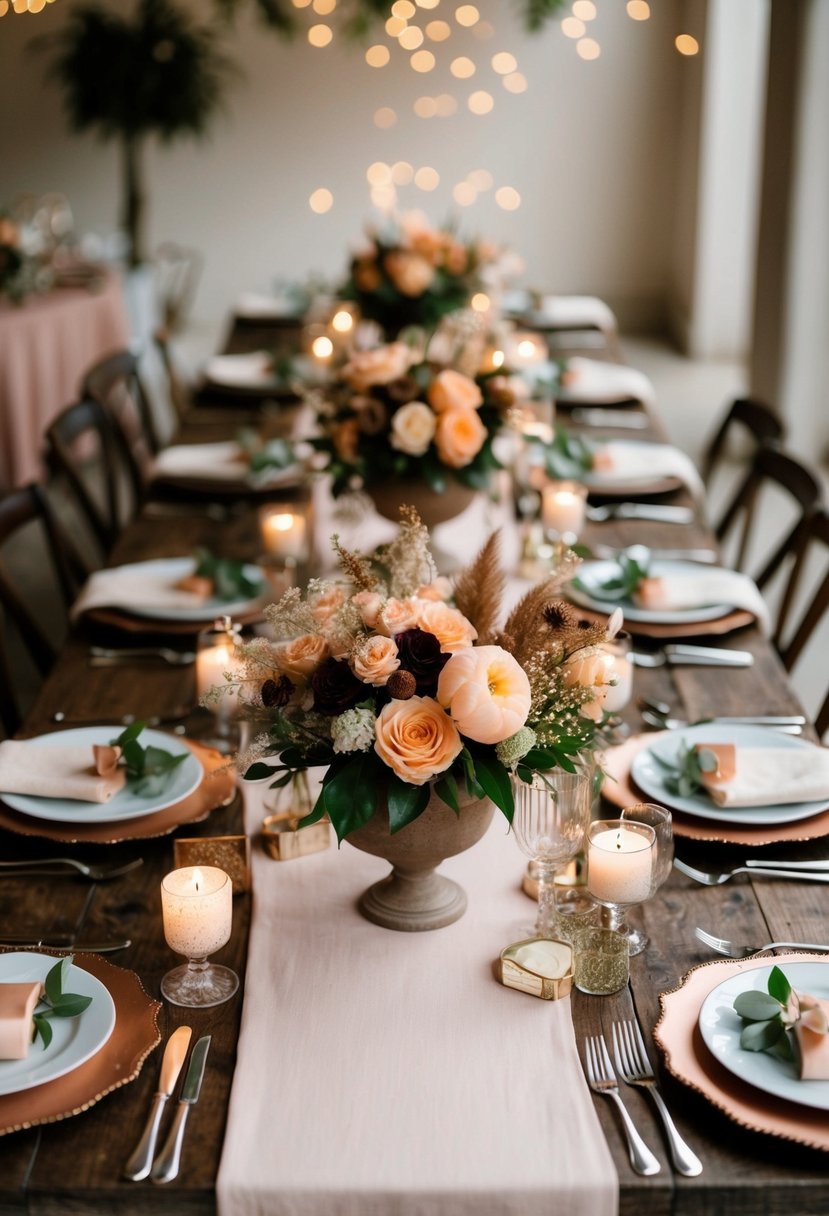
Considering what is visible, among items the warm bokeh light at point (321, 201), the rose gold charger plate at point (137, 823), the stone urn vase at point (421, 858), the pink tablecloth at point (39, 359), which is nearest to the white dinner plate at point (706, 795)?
the stone urn vase at point (421, 858)

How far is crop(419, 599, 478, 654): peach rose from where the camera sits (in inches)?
56.7

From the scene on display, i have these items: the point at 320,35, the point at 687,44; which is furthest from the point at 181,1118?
the point at 320,35

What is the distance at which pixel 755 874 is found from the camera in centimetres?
172

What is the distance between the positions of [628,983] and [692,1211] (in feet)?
1.00

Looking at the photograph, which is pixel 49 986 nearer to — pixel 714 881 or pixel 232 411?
pixel 714 881

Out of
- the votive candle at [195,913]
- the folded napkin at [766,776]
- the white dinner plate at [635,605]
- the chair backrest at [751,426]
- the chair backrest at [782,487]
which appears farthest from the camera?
the chair backrest at [751,426]

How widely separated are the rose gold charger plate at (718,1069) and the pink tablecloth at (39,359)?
4253 mm

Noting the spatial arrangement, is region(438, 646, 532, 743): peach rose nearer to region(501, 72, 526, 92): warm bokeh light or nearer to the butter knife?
the butter knife

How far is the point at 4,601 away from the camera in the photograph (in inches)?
106

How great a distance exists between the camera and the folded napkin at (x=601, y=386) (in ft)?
13.0

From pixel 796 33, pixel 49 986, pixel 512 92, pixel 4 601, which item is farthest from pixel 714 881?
pixel 512 92

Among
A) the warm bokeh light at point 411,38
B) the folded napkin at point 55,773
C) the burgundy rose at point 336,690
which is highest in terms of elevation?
the warm bokeh light at point 411,38

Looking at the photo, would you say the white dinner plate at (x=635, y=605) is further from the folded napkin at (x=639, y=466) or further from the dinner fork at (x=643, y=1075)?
the dinner fork at (x=643, y=1075)

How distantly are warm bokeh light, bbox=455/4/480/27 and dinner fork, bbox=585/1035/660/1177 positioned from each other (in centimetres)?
789
